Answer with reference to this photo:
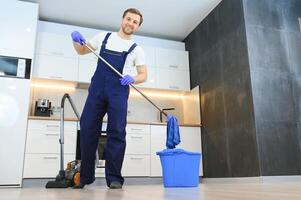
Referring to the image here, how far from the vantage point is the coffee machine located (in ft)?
13.3

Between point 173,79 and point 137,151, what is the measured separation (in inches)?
54.2

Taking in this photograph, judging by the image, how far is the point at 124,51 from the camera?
8.15ft

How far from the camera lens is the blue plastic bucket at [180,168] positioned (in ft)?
8.39

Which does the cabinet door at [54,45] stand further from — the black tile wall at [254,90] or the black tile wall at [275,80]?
the black tile wall at [275,80]

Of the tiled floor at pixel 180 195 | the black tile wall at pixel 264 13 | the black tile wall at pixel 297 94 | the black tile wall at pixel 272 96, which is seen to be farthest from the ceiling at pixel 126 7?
the tiled floor at pixel 180 195

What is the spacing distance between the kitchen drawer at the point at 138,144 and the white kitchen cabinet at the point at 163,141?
0.28 ft

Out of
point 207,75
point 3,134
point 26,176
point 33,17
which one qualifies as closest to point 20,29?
point 33,17

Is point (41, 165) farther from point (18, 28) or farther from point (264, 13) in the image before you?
point (264, 13)

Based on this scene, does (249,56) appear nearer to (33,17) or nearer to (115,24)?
(115,24)

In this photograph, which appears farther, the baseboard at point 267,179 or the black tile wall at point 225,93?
the black tile wall at point 225,93

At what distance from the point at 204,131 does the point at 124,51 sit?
2.25 meters

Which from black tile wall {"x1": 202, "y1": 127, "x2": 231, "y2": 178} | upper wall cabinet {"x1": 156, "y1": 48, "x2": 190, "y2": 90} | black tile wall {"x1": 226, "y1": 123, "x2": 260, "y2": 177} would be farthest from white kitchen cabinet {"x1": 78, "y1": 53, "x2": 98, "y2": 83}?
black tile wall {"x1": 226, "y1": 123, "x2": 260, "y2": 177}

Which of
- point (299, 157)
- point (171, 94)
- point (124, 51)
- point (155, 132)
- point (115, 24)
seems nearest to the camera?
point (124, 51)

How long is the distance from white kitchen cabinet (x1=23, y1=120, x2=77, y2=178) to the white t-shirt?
1.54 metres
